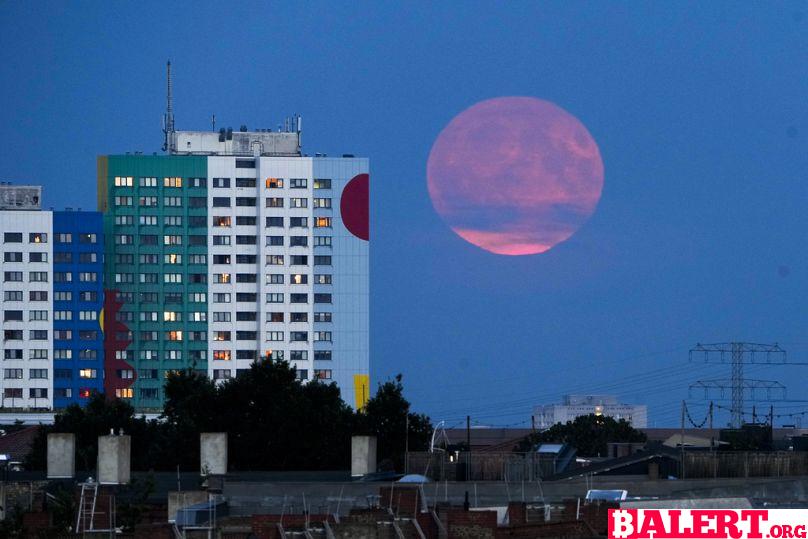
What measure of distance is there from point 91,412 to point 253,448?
62.3 feet

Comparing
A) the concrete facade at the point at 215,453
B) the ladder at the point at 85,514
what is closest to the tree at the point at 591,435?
the concrete facade at the point at 215,453

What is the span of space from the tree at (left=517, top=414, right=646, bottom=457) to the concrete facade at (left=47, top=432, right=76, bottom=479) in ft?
353

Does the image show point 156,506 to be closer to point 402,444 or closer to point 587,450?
point 402,444

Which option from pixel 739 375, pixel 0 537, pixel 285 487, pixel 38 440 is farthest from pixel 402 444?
pixel 739 375

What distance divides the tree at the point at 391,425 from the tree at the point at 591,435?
196 ft

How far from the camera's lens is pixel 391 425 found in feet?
370

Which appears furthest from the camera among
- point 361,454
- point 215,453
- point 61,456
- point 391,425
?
point 391,425

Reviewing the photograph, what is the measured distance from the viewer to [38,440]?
11781 cm

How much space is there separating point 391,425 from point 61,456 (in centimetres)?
4674

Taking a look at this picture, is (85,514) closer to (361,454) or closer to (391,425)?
(361,454)

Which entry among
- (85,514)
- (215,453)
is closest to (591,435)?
(215,453)

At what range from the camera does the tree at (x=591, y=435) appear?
178000 mm

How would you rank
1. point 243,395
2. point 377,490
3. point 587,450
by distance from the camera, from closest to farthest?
point 377,490 → point 243,395 → point 587,450

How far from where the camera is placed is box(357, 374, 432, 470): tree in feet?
363
